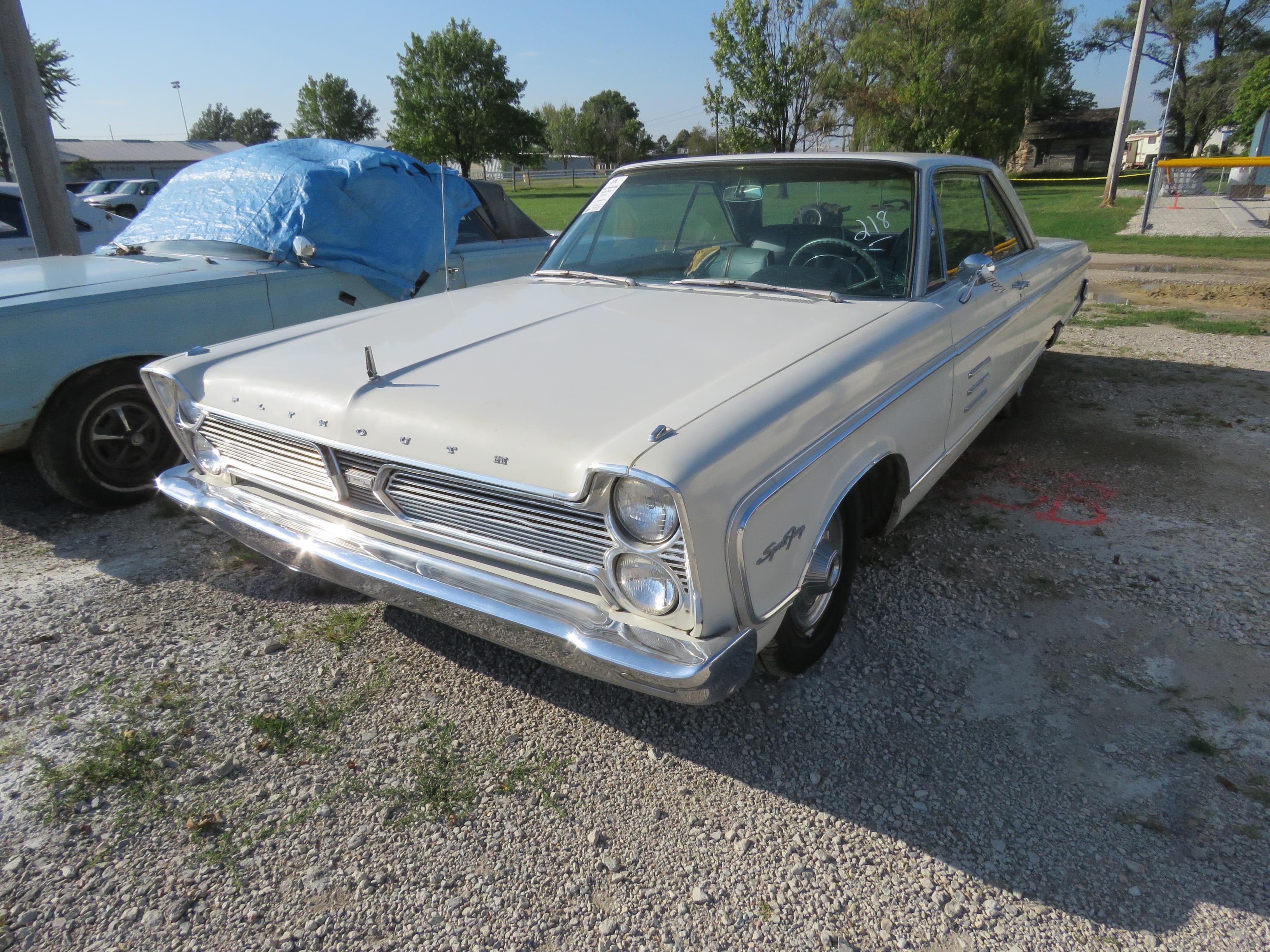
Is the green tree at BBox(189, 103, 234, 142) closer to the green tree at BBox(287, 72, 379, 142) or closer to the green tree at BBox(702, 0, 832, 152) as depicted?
the green tree at BBox(287, 72, 379, 142)

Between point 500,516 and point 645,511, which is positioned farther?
point 500,516

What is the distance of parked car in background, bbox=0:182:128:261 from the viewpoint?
664cm

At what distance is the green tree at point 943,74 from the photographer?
2761cm

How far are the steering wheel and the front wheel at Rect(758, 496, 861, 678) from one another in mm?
1002

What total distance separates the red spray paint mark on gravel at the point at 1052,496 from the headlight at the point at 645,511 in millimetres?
2615

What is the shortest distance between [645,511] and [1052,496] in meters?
2.98

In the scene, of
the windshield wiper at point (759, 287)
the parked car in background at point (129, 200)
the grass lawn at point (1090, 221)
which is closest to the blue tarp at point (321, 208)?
the grass lawn at point (1090, 221)

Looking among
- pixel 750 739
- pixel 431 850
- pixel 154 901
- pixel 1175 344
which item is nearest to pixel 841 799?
pixel 750 739

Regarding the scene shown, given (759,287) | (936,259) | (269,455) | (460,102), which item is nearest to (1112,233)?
(936,259)

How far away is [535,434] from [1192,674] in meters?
2.30

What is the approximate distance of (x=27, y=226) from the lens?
664 cm

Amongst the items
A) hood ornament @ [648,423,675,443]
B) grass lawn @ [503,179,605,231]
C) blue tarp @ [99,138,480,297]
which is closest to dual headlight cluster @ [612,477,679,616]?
hood ornament @ [648,423,675,443]

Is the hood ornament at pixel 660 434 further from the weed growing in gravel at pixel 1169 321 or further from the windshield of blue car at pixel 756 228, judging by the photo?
the weed growing in gravel at pixel 1169 321

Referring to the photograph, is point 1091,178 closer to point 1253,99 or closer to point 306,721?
point 1253,99
